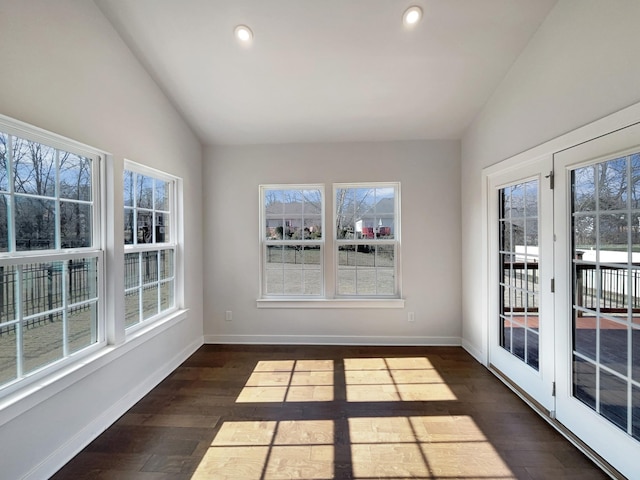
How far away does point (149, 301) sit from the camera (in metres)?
2.82

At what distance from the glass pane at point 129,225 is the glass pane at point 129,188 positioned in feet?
0.20

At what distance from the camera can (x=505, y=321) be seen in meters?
2.81

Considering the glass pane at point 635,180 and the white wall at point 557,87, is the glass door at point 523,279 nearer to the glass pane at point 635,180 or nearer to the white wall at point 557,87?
the white wall at point 557,87

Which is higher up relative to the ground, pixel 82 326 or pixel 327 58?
pixel 327 58

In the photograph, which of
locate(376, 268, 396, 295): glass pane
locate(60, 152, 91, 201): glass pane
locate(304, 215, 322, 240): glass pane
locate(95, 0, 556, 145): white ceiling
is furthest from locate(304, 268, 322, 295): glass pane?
locate(60, 152, 91, 201): glass pane

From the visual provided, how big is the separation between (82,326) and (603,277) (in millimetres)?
3441

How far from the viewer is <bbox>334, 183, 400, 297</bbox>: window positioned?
3.74 metres

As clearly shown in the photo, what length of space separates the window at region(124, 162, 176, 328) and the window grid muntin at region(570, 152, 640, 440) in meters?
3.38

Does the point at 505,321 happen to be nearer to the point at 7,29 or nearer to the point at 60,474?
the point at 60,474

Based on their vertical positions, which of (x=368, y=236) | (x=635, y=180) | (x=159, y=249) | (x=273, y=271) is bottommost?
(x=273, y=271)

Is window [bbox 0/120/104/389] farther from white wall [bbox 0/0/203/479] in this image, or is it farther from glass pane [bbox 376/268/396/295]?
glass pane [bbox 376/268/396/295]

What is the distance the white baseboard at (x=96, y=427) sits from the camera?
66.7 inches

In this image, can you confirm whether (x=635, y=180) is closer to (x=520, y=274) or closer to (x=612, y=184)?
(x=612, y=184)

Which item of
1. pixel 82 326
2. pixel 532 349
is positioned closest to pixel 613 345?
pixel 532 349
